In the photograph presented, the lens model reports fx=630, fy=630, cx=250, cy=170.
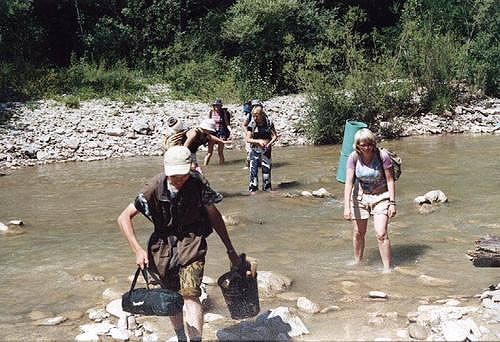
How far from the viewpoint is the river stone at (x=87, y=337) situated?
5.29 meters

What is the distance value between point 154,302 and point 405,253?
4137 mm

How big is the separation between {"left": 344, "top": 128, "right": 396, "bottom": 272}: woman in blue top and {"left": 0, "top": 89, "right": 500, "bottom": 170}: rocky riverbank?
11886 millimetres

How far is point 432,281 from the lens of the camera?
653cm

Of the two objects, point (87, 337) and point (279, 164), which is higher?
point (87, 337)

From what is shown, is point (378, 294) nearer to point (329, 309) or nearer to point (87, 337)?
point (329, 309)

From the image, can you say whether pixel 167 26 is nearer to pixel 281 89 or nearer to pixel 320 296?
pixel 281 89

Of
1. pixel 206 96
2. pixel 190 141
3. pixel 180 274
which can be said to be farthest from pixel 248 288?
pixel 206 96

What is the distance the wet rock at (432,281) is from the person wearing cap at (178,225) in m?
2.76

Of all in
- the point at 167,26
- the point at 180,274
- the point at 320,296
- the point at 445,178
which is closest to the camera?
the point at 180,274

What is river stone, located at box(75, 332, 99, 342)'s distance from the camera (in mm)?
5285

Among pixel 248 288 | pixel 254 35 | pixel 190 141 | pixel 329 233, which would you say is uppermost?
pixel 254 35

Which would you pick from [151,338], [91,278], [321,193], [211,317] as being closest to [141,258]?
[151,338]

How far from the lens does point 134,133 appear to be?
1955 centimetres

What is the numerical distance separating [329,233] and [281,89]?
17.7m
